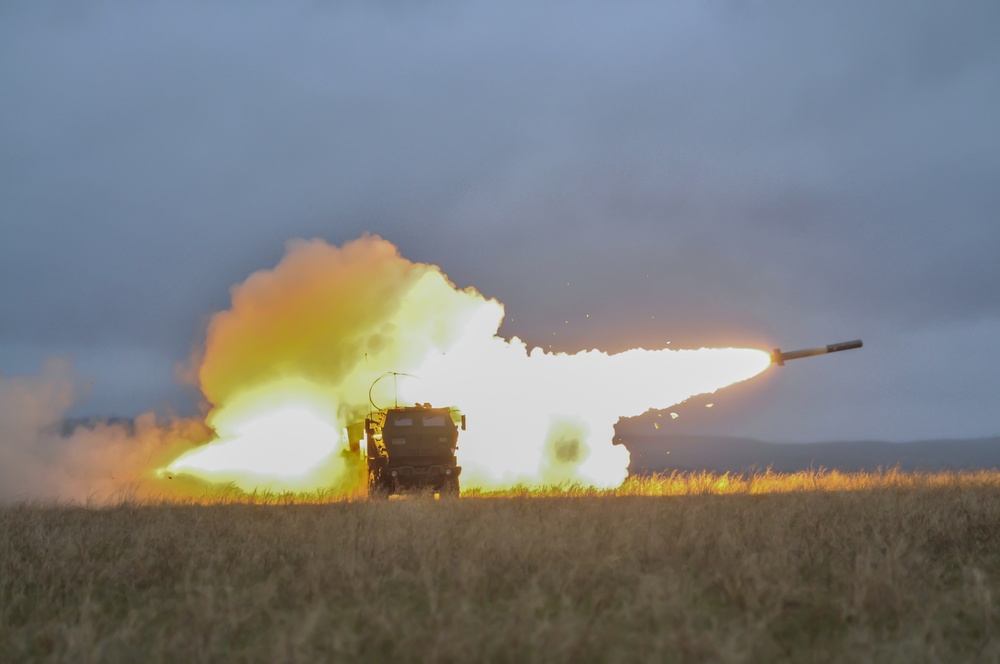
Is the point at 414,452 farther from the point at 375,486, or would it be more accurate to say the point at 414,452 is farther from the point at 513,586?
the point at 513,586

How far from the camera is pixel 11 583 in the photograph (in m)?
9.80

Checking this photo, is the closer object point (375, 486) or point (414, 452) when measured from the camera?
point (414, 452)

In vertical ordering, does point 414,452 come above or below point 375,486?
above

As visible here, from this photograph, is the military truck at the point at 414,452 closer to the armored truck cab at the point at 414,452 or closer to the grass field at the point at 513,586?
the armored truck cab at the point at 414,452

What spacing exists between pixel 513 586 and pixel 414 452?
1501cm

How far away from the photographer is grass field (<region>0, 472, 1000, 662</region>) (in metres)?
7.05

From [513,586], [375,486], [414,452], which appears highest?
[414,452]

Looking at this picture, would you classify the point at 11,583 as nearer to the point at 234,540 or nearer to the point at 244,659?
the point at 234,540

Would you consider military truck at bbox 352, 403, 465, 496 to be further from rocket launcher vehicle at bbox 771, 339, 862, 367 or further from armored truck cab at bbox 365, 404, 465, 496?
rocket launcher vehicle at bbox 771, 339, 862, 367

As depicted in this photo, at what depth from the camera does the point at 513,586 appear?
28.7 feet

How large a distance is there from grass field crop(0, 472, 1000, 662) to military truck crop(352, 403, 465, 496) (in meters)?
→ 9.36

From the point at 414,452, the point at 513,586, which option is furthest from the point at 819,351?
the point at 513,586

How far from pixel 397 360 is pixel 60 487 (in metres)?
12.1

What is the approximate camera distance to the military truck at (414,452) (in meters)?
23.5
